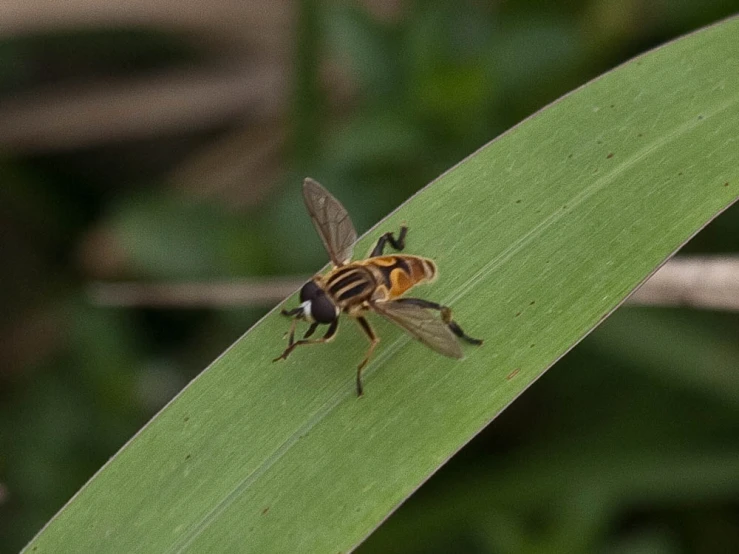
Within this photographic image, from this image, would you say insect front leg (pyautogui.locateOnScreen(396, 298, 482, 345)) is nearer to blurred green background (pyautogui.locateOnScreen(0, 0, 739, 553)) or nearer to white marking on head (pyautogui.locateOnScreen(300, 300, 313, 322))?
white marking on head (pyautogui.locateOnScreen(300, 300, 313, 322))

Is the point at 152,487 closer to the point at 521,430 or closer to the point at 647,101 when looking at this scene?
the point at 647,101

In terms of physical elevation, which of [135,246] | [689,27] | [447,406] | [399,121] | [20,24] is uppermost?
[20,24]

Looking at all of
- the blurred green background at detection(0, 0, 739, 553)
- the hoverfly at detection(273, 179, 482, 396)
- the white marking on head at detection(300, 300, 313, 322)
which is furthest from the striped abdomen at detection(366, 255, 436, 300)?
the blurred green background at detection(0, 0, 739, 553)

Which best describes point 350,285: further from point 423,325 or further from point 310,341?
point 423,325

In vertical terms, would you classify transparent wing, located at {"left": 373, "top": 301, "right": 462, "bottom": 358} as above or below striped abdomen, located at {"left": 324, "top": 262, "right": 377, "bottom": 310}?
below

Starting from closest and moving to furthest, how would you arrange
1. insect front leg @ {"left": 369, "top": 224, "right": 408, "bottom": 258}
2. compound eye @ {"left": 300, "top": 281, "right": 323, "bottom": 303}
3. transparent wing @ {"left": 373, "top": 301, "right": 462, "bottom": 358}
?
transparent wing @ {"left": 373, "top": 301, "right": 462, "bottom": 358} < insect front leg @ {"left": 369, "top": 224, "right": 408, "bottom": 258} < compound eye @ {"left": 300, "top": 281, "right": 323, "bottom": 303}

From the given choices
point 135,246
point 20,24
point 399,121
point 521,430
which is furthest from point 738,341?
point 20,24
